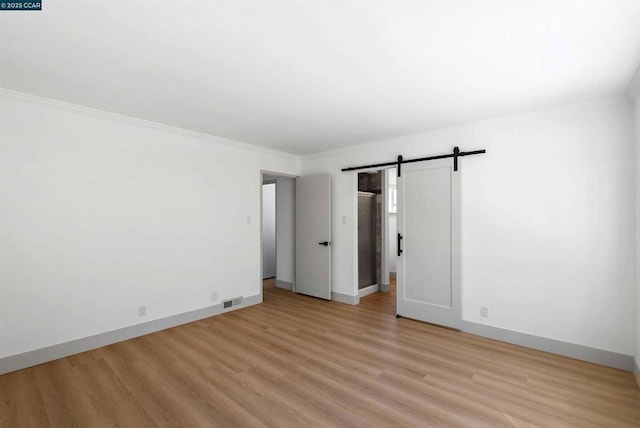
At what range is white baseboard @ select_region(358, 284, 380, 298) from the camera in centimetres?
532

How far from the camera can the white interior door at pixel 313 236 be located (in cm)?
507

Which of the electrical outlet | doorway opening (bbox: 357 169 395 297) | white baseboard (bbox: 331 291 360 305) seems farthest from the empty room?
doorway opening (bbox: 357 169 395 297)

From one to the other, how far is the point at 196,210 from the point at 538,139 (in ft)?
13.7

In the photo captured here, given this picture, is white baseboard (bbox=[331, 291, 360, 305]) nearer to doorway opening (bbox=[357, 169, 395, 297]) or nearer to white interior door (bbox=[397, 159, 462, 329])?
doorway opening (bbox=[357, 169, 395, 297])

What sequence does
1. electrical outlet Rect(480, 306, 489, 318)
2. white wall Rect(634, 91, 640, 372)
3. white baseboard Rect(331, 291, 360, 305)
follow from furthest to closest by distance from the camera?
white baseboard Rect(331, 291, 360, 305) < electrical outlet Rect(480, 306, 489, 318) < white wall Rect(634, 91, 640, 372)

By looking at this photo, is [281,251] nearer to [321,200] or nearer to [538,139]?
[321,200]

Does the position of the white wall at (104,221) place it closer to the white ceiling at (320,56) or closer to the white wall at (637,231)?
the white ceiling at (320,56)

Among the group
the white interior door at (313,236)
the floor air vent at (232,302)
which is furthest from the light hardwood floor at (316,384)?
the white interior door at (313,236)

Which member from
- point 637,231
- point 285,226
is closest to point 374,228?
point 285,226

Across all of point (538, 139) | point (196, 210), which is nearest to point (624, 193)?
point (538, 139)

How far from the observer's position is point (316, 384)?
2512 millimetres

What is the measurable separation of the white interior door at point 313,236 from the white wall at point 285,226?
33 centimetres

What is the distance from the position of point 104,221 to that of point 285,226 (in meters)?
3.18

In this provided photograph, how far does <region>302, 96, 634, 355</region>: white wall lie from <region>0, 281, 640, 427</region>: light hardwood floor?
41 centimetres
